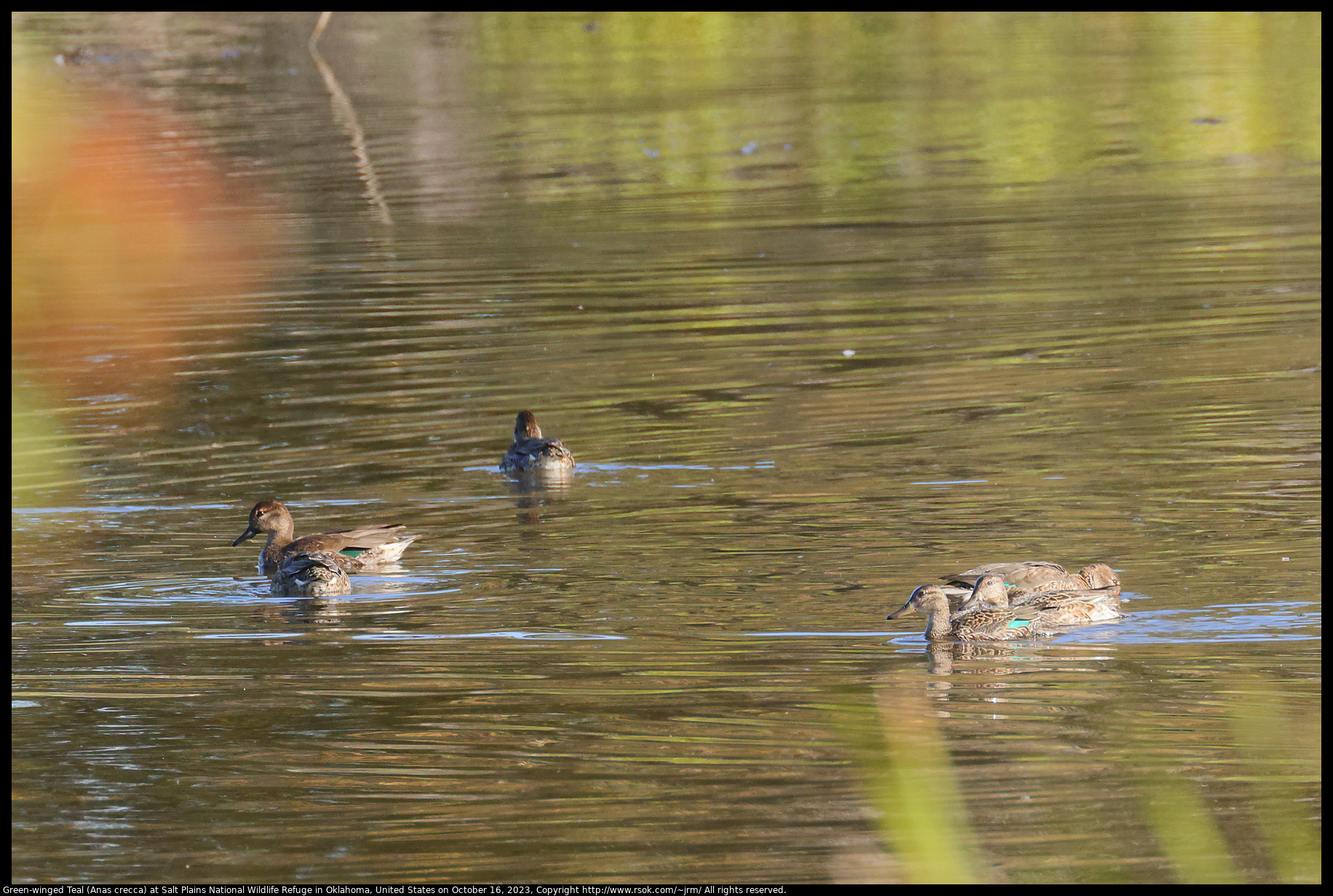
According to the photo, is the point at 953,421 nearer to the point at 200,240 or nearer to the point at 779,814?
the point at 779,814

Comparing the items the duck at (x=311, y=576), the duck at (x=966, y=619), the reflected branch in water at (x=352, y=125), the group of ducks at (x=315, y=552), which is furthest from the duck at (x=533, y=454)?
the reflected branch in water at (x=352, y=125)

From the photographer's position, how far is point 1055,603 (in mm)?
7906

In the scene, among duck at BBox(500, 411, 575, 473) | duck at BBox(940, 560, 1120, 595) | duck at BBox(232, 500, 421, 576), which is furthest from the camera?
duck at BBox(500, 411, 575, 473)

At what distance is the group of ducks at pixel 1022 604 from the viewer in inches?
312

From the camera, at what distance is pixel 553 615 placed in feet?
27.9

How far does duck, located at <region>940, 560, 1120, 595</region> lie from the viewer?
8070 mm

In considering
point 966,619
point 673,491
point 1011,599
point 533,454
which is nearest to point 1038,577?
point 1011,599

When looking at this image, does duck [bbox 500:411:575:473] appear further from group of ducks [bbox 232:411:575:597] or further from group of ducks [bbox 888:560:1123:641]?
group of ducks [bbox 888:560:1123:641]

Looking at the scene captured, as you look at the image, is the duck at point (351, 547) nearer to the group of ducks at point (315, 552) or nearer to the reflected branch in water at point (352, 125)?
the group of ducks at point (315, 552)

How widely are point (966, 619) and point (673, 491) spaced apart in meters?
2.90

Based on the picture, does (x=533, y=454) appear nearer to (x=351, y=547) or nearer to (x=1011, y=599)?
(x=351, y=547)

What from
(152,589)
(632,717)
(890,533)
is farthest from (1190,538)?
(152,589)

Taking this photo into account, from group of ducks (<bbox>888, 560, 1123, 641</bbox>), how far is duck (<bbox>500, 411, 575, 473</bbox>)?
3.41m

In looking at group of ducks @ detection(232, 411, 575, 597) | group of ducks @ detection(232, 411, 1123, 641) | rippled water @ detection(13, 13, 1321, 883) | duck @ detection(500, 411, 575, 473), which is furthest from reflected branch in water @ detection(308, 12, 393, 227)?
group of ducks @ detection(232, 411, 1123, 641)
